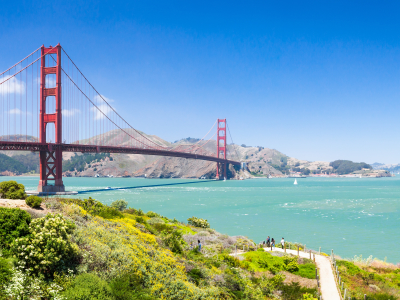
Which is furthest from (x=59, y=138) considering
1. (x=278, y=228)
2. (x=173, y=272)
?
(x=173, y=272)

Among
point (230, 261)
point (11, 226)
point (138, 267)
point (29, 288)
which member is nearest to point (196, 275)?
point (138, 267)

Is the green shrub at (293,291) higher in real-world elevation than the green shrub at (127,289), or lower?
lower

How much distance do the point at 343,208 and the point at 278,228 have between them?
2412 cm

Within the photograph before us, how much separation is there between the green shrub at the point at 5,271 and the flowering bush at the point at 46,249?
0.32 m

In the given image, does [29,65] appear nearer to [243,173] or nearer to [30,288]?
[30,288]

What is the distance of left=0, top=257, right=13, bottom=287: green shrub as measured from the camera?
24.8 ft

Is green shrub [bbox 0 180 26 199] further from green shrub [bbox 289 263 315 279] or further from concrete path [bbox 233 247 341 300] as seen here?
concrete path [bbox 233 247 341 300]

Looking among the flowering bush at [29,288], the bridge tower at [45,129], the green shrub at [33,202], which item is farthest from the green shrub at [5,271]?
the bridge tower at [45,129]

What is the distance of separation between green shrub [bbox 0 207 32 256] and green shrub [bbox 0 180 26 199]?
34.3ft

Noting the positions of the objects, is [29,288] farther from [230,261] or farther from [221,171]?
[221,171]

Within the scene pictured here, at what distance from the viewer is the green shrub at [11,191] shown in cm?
1992

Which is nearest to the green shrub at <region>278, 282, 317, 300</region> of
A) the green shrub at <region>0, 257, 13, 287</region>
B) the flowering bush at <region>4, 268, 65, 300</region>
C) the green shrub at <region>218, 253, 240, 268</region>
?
the green shrub at <region>218, 253, 240, 268</region>

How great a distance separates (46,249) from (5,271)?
1087 millimetres

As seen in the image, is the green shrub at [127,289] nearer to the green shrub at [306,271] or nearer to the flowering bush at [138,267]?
the flowering bush at [138,267]
